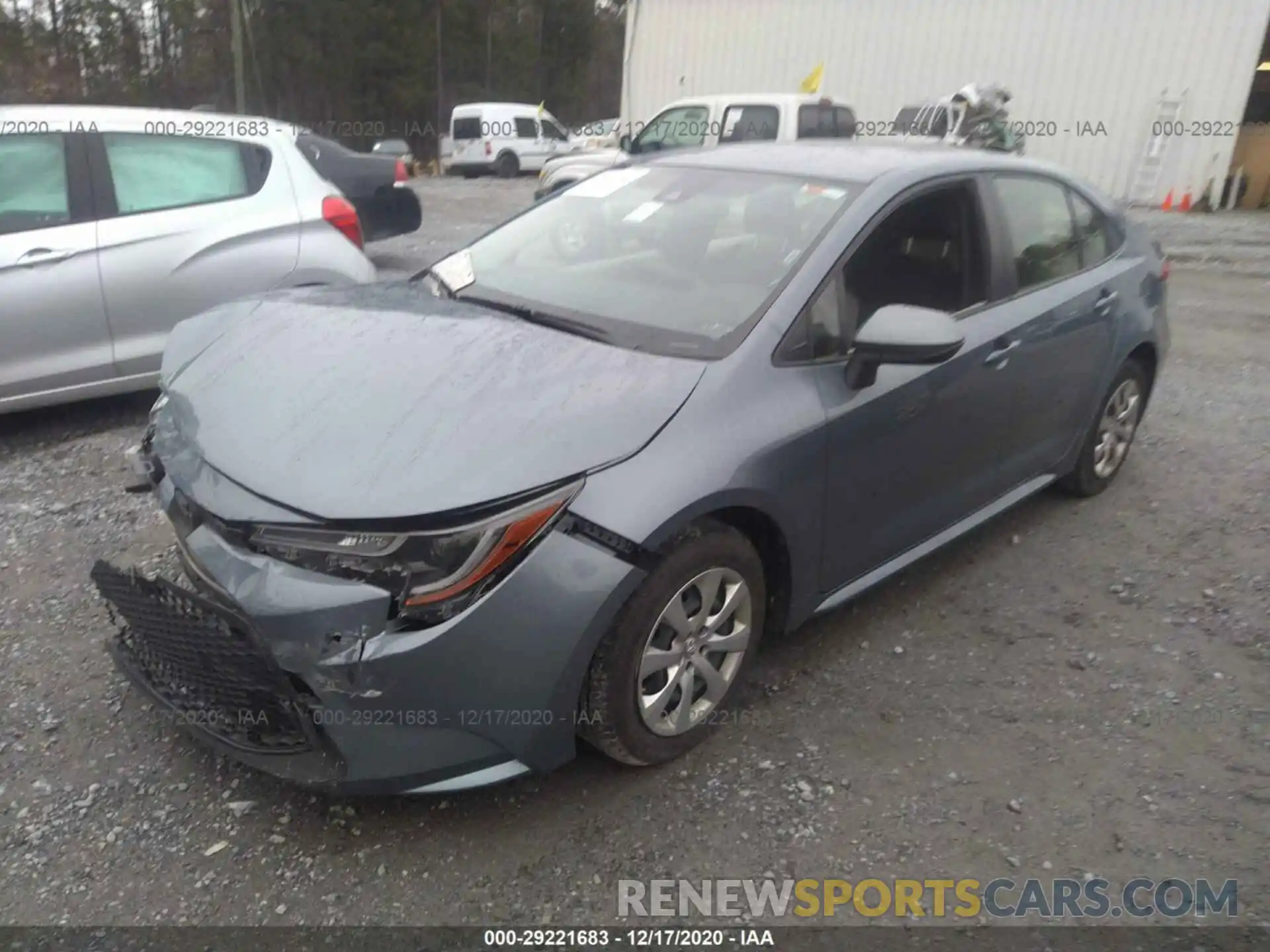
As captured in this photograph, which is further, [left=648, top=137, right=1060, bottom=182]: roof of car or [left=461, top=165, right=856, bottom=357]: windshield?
[left=648, top=137, right=1060, bottom=182]: roof of car

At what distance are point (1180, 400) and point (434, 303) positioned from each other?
5005 mm

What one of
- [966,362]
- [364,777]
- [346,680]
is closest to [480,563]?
[346,680]

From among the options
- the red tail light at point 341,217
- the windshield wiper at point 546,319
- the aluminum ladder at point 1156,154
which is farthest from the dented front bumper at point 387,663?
the aluminum ladder at point 1156,154

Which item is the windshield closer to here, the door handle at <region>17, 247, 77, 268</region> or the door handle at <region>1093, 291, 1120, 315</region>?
the door handle at <region>1093, 291, 1120, 315</region>

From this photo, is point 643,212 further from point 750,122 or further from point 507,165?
point 507,165

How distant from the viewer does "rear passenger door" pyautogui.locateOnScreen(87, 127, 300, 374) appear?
465 cm

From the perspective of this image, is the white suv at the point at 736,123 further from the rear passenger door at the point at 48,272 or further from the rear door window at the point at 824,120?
the rear passenger door at the point at 48,272

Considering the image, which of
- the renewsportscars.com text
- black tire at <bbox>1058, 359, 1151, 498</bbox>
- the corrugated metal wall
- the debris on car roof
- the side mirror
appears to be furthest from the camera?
the corrugated metal wall

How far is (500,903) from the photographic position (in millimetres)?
2223

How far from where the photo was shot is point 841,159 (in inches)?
131

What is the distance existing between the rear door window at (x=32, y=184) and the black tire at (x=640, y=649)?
12.3 ft

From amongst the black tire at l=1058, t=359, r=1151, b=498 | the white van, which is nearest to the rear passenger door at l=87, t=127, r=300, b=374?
the black tire at l=1058, t=359, r=1151, b=498

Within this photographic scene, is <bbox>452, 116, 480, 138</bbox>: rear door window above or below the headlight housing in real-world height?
below

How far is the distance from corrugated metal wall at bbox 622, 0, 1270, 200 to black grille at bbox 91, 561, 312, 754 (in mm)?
18588
